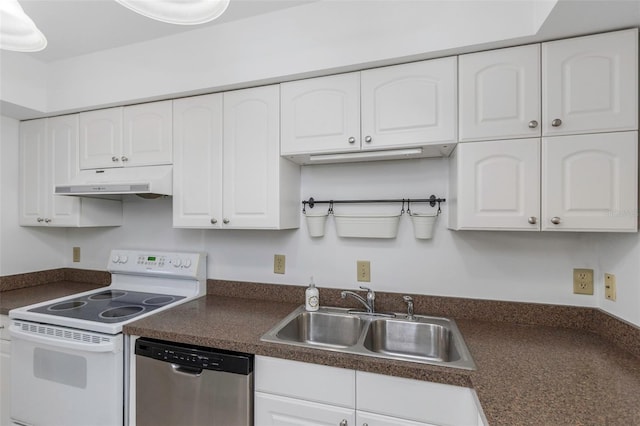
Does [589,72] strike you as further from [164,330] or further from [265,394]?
[164,330]

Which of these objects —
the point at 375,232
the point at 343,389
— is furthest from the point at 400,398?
the point at 375,232

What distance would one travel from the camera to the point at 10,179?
88.8 inches

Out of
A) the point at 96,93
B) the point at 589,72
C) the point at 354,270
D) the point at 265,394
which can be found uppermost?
the point at 96,93

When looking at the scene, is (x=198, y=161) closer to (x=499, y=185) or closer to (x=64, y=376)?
(x=64, y=376)

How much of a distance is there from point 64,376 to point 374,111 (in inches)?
79.9

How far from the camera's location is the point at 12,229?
2258 millimetres

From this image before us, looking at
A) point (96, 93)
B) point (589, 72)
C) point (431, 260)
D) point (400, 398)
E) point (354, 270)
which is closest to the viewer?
point (400, 398)

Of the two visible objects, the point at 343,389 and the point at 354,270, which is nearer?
the point at 343,389

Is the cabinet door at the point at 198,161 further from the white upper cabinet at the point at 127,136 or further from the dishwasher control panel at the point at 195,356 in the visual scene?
the dishwasher control panel at the point at 195,356

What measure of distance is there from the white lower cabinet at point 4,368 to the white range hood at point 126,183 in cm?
83

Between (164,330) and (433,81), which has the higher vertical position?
(433,81)

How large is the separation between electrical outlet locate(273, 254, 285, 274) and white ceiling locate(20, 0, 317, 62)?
4.53 feet

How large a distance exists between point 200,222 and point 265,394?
101 centimetres

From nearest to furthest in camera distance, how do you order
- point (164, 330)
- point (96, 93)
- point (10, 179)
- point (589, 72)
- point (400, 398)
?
point (400, 398) < point (589, 72) < point (164, 330) < point (96, 93) < point (10, 179)
